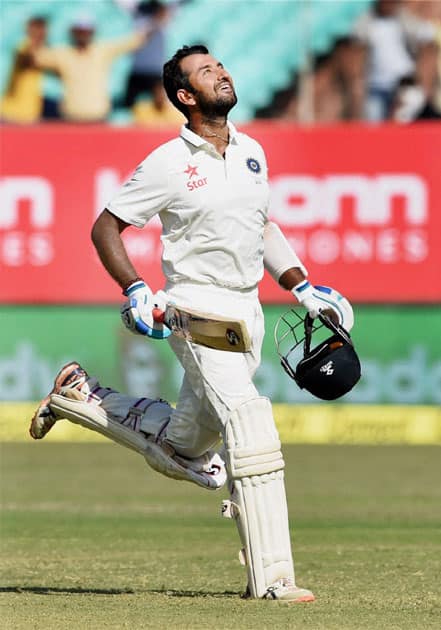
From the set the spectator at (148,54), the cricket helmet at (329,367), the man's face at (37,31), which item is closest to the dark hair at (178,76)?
the cricket helmet at (329,367)

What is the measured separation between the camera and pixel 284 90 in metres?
15.0

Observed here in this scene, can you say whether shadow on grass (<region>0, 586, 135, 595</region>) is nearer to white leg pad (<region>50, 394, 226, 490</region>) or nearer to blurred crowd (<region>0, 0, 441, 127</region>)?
white leg pad (<region>50, 394, 226, 490</region>)

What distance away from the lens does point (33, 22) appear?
50.0ft

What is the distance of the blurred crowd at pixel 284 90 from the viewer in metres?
14.9

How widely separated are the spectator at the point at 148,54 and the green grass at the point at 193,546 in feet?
13.0

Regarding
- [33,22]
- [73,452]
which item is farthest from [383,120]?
[73,452]

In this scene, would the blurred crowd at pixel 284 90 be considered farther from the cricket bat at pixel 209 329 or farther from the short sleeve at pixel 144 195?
the cricket bat at pixel 209 329

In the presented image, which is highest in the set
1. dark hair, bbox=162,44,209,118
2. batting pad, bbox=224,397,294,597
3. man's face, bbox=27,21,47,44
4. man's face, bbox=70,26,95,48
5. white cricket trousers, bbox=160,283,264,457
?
man's face, bbox=27,21,47,44

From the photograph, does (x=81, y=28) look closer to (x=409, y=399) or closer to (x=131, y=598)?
(x=409, y=399)

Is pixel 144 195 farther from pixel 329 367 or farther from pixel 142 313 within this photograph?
pixel 329 367

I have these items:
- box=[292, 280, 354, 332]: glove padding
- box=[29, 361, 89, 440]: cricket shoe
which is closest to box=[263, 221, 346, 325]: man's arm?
box=[292, 280, 354, 332]: glove padding

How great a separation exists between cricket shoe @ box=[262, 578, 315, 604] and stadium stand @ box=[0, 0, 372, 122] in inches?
405

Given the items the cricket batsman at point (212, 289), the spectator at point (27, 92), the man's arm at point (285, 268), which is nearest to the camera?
the cricket batsman at point (212, 289)

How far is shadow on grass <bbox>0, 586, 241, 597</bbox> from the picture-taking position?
18.1 feet
